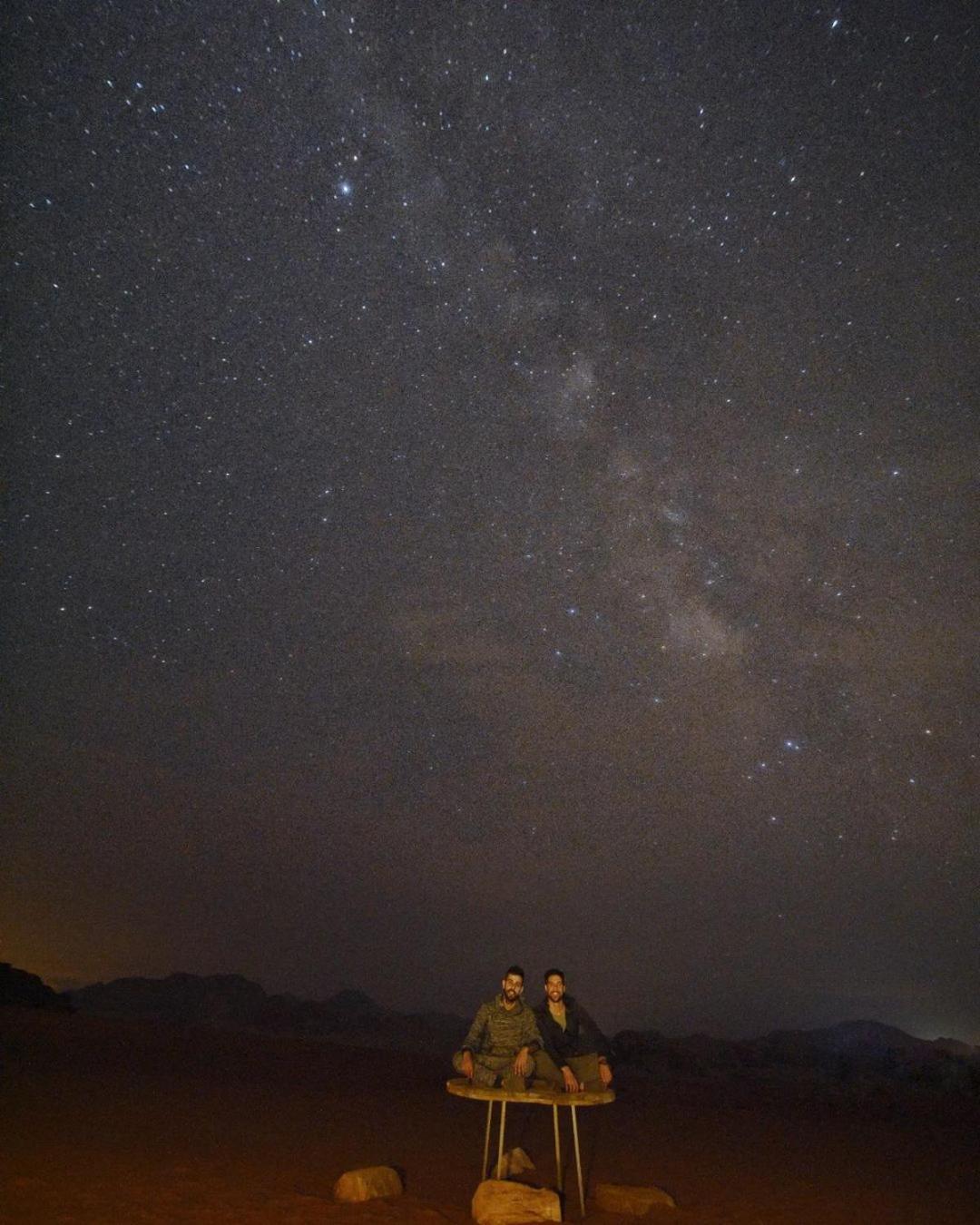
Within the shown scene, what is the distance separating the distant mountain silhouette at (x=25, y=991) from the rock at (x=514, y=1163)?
19.5m

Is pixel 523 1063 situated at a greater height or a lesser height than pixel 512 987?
lesser

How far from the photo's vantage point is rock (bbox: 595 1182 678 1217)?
7605 mm

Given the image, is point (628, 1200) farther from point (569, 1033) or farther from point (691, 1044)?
point (691, 1044)

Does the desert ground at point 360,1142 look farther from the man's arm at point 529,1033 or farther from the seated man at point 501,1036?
the man's arm at point 529,1033

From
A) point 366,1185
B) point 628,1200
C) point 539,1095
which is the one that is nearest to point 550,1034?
point 539,1095

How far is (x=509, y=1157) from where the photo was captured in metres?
8.95

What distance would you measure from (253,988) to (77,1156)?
5413 cm

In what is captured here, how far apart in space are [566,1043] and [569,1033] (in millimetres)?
86

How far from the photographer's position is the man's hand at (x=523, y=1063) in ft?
23.6

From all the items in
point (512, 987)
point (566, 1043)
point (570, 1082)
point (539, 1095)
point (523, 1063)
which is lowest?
point (539, 1095)

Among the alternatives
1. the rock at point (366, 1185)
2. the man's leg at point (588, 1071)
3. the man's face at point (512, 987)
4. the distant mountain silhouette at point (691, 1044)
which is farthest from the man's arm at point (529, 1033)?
the distant mountain silhouette at point (691, 1044)

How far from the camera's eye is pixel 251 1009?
52.7 metres

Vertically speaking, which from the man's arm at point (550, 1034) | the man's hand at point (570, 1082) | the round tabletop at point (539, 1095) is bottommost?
the round tabletop at point (539, 1095)

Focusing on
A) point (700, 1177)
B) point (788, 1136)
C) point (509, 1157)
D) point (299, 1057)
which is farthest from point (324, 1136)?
point (299, 1057)
